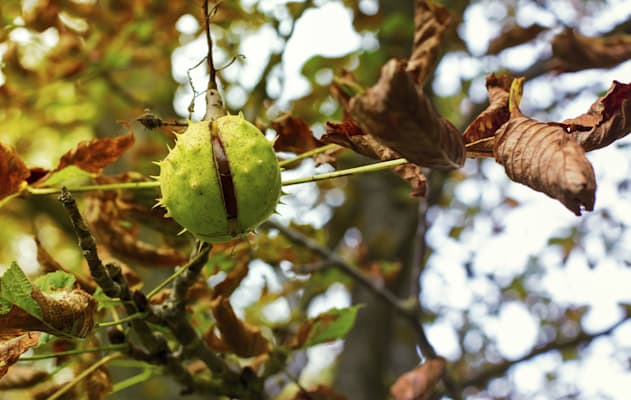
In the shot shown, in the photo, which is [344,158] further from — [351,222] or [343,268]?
[351,222]

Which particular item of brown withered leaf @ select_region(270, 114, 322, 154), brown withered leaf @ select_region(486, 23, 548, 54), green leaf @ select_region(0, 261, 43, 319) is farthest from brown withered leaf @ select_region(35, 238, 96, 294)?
brown withered leaf @ select_region(486, 23, 548, 54)

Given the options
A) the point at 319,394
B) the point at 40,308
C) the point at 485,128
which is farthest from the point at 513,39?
the point at 40,308

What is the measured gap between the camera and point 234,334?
4.74 ft

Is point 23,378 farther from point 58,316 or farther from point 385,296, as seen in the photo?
point 385,296

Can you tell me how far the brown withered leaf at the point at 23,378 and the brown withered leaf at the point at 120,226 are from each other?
325 mm

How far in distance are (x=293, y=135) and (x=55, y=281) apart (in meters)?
0.58

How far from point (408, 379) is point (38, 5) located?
6.09ft

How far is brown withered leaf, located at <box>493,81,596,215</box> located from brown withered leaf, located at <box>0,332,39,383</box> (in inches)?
30.6

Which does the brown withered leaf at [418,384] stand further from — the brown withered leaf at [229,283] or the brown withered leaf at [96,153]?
the brown withered leaf at [96,153]

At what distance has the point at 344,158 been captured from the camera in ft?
9.68

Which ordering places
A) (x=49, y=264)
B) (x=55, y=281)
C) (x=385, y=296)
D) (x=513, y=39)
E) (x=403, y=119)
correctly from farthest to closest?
(x=513, y=39) < (x=385, y=296) < (x=49, y=264) < (x=55, y=281) < (x=403, y=119)

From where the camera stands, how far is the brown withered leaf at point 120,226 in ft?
5.02

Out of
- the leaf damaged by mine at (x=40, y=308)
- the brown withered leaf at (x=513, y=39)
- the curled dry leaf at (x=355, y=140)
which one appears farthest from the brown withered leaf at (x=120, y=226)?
the brown withered leaf at (x=513, y=39)

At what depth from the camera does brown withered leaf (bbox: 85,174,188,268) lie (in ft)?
5.02
